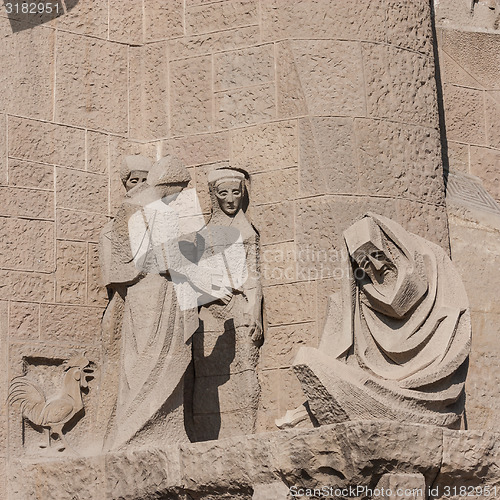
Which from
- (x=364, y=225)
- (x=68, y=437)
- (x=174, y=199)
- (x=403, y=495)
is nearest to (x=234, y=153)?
(x=174, y=199)

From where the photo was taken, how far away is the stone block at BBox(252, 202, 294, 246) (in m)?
9.61

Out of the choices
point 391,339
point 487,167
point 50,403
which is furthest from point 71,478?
point 487,167

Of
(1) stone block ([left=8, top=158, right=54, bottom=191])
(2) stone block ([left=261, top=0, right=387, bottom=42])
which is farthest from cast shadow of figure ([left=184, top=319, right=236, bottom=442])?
(2) stone block ([left=261, top=0, right=387, bottom=42])

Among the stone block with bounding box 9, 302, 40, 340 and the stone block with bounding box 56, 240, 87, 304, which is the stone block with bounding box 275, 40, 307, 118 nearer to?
the stone block with bounding box 56, 240, 87, 304

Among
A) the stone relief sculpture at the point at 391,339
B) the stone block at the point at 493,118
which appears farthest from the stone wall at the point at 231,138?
the stone block at the point at 493,118

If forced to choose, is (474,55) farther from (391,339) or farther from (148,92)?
(391,339)

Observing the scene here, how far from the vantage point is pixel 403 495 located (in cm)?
816

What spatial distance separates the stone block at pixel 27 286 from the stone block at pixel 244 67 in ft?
5.19

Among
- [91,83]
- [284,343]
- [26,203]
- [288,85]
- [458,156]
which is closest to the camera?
[284,343]

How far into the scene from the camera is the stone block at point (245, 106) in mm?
9852

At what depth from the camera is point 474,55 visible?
35.8 ft

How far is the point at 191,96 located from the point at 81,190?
894mm

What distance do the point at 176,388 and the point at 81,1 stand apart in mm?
2717

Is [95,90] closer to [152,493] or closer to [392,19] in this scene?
[392,19]
